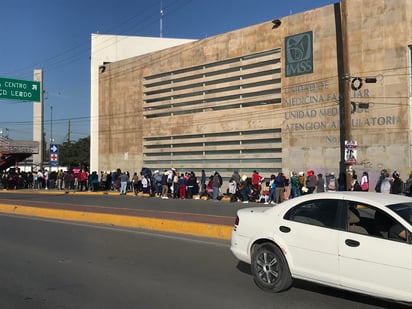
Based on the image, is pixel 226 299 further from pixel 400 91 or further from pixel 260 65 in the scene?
pixel 260 65

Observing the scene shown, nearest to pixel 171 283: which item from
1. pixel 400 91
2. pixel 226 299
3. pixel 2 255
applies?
pixel 226 299

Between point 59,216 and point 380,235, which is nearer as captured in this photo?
point 380,235

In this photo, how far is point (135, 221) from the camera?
45.6 ft

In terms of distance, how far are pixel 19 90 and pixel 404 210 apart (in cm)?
3147

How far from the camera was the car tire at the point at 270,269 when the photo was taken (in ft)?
21.1

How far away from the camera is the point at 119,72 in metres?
38.6

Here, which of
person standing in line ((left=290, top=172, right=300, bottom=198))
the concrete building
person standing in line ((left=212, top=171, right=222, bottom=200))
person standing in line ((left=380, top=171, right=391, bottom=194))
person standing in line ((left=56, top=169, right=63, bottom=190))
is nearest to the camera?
person standing in line ((left=380, top=171, right=391, bottom=194))

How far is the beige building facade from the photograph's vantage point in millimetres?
22000

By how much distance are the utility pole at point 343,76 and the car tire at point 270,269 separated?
14.9m

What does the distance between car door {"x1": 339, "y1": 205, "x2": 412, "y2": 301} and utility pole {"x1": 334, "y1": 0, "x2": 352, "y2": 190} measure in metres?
15.6

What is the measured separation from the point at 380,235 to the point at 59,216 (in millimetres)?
13048

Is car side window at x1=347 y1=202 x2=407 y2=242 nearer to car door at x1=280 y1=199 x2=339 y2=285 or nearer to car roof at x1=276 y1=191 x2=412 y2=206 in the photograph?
car roof at x1=276 y1=191 x2=412 y2=206

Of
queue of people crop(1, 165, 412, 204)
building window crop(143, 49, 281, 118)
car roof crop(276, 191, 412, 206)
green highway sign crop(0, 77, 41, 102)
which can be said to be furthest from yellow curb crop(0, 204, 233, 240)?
green highway sign crop(0, 77, 41, 102)

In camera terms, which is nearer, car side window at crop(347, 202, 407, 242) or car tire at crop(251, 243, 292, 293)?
car side window at crop(347, 202, 407, 242)
